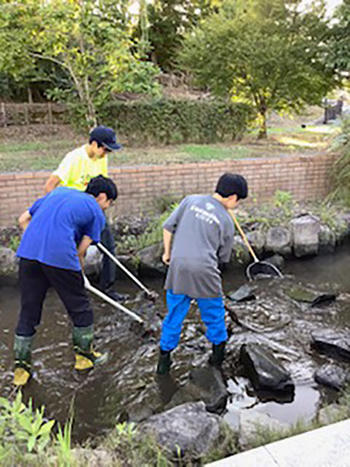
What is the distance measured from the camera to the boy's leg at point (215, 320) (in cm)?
298

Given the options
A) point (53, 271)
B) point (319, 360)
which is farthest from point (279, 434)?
point (53, 271)

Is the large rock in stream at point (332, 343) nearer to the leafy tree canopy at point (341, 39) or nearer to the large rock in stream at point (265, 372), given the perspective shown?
the large rock in stream at point (265, 372)


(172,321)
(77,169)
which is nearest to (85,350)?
(172,321)

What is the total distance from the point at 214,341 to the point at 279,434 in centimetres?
105

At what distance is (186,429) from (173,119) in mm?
8875

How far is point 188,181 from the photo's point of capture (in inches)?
258

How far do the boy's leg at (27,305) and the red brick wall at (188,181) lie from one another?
3.03m

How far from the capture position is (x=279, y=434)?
226cm

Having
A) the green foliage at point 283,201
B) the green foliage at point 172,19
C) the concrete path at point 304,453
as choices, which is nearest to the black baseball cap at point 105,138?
the concrete path at point 304,453

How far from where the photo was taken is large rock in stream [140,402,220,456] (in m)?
2.12

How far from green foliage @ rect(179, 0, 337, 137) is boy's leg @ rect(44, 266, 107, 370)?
883 cm

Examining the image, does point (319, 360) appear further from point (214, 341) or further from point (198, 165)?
point (198, 165)

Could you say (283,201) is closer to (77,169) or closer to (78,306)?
(77,169)

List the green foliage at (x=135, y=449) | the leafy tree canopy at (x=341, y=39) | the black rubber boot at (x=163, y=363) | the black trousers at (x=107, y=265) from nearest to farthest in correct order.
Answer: the green foliage at (x=135, y=449)
the black rubber boot at (x=163, y=363)
the black trousers at (x=107, y=265)
the leafy tree canopy at (x=341, y=39)
